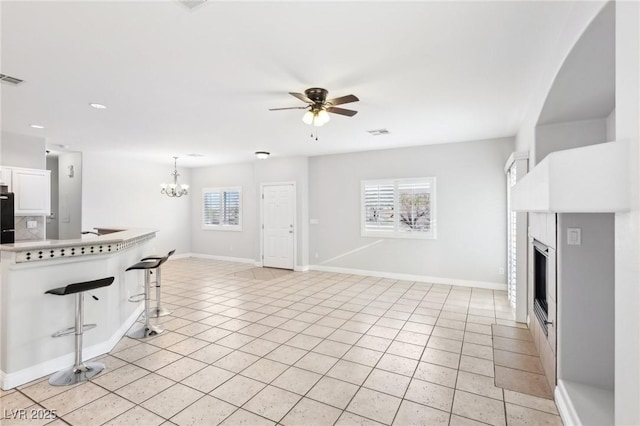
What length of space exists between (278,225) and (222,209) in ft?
6.99

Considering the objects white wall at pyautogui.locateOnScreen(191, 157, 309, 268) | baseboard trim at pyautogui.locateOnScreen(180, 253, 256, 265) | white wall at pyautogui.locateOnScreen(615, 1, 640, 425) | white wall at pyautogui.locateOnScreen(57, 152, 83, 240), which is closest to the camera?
white wall at pyautogui.locateOnScreen(615, 1, 640, 425)

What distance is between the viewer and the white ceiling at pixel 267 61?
6.66 feet

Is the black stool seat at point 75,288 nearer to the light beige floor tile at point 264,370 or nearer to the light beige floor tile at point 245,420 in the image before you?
the light beige floor tile at point 264,370

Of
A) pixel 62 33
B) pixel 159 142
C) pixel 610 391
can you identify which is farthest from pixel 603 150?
pixel 159 142

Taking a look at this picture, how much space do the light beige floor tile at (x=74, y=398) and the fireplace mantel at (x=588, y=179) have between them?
3.35m

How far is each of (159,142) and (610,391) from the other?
669 centimetres

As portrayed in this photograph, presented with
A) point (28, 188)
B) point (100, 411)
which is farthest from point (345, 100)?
point (28, 188)

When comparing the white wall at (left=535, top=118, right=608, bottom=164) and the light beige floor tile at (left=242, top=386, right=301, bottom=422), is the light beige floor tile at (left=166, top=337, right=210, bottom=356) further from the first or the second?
the white wall at (left=535, top=118, right=608, bottom=164)

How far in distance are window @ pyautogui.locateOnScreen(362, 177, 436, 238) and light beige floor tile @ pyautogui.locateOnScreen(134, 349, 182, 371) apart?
14.5 feet

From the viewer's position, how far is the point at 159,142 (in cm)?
579

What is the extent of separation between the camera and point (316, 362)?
297cm

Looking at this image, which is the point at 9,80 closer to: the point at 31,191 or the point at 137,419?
the point at 31,191

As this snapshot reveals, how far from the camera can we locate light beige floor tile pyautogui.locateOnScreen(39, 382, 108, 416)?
89.9 inches

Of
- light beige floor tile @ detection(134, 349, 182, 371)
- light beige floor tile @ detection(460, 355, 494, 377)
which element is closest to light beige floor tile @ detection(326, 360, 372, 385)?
light beige floor tile @ detection(460, 355, 494, 377)
